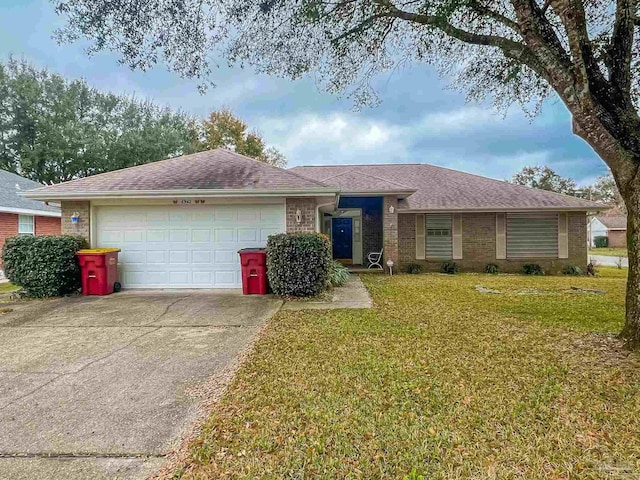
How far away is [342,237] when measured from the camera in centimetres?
1616

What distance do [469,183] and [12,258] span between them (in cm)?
1586

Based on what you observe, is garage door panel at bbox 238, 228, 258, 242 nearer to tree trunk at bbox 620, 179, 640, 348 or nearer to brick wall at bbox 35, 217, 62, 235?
tree trunk at bbox 620, 179, 640, 348

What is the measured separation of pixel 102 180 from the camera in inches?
370

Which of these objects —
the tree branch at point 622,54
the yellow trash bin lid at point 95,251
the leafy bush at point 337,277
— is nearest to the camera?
the tree branch at point 622,54

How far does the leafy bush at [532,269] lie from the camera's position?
13.5 meters

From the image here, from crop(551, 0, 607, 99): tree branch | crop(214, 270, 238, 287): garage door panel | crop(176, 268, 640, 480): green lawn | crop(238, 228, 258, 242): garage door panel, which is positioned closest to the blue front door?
crop(238, 228, 258, 242): garage door panel

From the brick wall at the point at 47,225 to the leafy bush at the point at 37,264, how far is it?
10.4 metres

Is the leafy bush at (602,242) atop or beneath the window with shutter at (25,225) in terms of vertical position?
beneath

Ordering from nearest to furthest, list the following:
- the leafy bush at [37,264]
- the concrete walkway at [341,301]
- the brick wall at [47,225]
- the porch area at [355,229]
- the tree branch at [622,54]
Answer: the tree branch at [622,54] < the concrete walkway at [341,301] < the leafy bush at [37,264] < the porch area at [355,229] < the brick wall at [47,225]

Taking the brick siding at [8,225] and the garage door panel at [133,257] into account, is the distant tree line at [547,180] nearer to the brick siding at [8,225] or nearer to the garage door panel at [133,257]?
the garage door panel at [133,257]

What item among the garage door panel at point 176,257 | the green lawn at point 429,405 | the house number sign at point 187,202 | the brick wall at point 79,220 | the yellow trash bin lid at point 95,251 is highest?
the house number sign at point 187,202

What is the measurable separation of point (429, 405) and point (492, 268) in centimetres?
1197

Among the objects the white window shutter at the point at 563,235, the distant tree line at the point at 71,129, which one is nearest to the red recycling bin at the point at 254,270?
the white window shutter at the point at 563,235

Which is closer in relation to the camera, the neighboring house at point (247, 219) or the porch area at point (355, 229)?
the neighboring house at point (247, 219)
